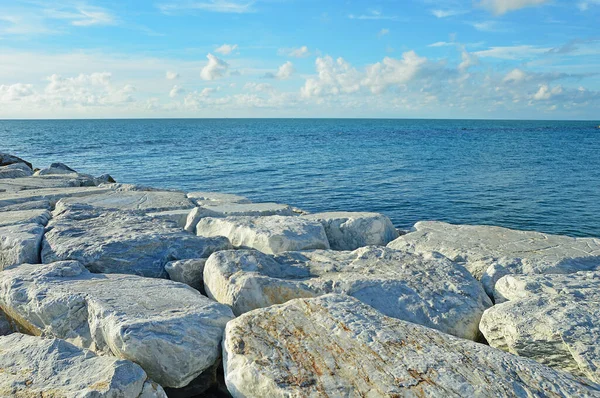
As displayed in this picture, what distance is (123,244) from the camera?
533cm

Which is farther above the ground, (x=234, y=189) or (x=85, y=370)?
(x=85, y=370)

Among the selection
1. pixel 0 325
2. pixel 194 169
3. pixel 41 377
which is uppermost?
pixel 41 377

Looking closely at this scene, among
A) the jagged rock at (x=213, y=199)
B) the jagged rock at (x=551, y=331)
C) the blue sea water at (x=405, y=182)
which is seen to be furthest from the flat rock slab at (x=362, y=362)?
the blue sea water at (x=405, y=182)

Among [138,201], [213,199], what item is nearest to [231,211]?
[213,199]

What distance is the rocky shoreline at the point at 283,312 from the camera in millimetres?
3027

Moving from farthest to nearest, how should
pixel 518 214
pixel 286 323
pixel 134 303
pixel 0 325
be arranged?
pixel 518 214 → pixel 0 325 → pixel 134 303 → pixel 286 323

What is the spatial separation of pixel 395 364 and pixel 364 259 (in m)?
2.13

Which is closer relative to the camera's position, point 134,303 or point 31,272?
point 134,303

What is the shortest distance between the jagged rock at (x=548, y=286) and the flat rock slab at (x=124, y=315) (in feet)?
9.49

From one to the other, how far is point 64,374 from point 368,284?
2669 mm

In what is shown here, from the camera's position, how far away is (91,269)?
511cm

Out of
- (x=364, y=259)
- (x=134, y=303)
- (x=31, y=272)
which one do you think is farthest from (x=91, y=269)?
(x=364, y=259)

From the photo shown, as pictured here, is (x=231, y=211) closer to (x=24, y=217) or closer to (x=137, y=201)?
(x=137, y=201)

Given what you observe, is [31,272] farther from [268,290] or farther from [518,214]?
[518,214]
